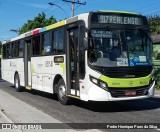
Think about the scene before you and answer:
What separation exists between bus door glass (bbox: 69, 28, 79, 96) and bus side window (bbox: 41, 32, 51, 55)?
2.20 metres

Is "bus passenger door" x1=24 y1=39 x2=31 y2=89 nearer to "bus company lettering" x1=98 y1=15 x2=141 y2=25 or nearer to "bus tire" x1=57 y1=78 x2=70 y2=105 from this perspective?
"bus tire" x1=57 y1=78 x2=70 y2=105

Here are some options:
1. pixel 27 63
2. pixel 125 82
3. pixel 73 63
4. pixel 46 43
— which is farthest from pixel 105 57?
pixel 27 63

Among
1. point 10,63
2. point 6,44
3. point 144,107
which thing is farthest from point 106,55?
point 6,44

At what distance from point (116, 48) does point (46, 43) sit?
4540 mm

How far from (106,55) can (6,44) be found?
1328 centimetres

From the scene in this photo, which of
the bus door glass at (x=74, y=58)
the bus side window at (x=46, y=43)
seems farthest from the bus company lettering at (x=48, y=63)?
the bus door glass at (x=74, y=58)

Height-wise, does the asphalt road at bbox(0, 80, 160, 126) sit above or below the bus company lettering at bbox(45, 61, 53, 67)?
below

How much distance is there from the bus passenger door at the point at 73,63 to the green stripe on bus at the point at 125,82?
142 cm

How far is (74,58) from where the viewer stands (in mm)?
12352

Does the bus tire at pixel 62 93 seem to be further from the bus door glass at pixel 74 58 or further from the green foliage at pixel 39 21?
the green foliage at pixel 39 21

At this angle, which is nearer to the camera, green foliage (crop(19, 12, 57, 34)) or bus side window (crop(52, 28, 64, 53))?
bus side window (crop(52, 28, 64, 53))

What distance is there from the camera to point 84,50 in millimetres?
11344

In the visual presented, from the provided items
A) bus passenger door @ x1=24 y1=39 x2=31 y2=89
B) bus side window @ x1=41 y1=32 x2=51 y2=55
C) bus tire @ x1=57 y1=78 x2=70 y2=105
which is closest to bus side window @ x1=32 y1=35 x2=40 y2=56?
bus side window @ x1=41 y1=32 x2=51 y2=55

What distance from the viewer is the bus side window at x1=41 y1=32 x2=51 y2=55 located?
14.7 meters
